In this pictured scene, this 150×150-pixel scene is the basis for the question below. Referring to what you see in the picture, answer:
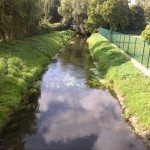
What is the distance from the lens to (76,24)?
75.5 meters

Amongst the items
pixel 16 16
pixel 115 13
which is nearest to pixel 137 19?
pixel 115 13

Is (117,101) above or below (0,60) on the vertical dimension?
below

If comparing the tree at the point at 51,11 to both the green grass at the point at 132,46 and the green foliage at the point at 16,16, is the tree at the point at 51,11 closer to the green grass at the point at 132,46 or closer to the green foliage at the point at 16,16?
the green foliage at the point at 16,16

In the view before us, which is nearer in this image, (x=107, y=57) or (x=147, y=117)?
(x=147, y=117)

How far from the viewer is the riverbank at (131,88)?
47.4 feet

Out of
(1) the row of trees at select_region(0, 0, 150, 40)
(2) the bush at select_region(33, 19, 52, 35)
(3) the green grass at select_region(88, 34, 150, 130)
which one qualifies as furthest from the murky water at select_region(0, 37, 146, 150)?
(2) the bush at select_region(33, 19, 52, 35)

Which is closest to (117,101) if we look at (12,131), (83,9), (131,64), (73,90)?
(73,90)

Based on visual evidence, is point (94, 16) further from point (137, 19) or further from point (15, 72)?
point (15, 72)

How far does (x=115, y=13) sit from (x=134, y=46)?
2875 cm

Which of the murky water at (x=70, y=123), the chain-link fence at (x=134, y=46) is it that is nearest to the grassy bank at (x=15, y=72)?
the murky water at (x=70, y=123)

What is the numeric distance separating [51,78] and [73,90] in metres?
3.90

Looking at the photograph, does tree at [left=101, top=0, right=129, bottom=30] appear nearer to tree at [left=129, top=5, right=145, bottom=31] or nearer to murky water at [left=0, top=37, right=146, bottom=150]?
tree at [left=129, top=5, right=145, bottom=31]

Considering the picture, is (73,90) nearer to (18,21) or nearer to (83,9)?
(18,21)

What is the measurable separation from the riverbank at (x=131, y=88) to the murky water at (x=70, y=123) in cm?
52
